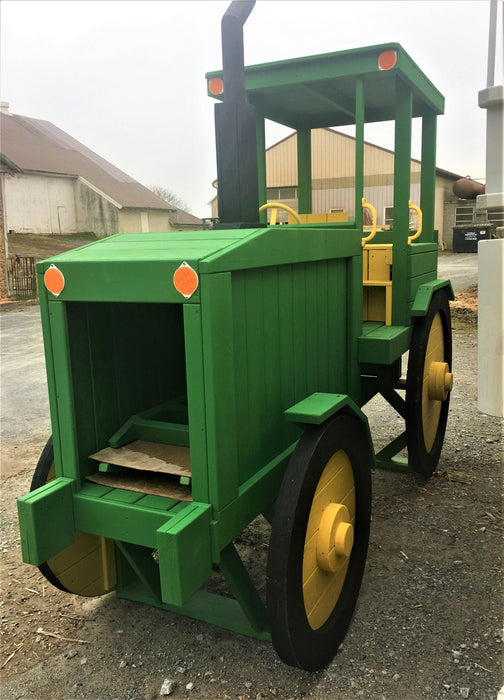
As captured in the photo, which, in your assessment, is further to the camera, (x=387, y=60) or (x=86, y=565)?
(x=387, y=60)

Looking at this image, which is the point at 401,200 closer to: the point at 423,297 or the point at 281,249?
the point at 423,297

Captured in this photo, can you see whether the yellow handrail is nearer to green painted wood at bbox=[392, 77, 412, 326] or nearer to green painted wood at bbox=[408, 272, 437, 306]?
green painted wood at bbox=[392, 77, 412, 326]

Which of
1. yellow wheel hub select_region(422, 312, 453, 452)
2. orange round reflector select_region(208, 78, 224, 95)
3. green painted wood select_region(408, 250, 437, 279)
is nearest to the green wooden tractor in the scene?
orange round reflector select_region(208, 78, 224, 95)

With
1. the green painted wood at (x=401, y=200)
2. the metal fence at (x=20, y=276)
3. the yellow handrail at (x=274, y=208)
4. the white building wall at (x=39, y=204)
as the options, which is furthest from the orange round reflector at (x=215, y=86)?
the white building wall at (x=39, y=204)

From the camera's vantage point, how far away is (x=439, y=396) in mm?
4109

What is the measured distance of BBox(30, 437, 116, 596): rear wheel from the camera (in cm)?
254

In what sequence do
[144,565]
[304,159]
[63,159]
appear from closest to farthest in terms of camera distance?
1. [144,565]
2. [304,159]
3. [63,159]

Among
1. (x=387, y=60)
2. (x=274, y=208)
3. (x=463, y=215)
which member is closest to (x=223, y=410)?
(x=274, y=208)

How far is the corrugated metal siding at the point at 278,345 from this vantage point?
215 cm

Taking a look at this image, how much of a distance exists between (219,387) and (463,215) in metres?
31.9

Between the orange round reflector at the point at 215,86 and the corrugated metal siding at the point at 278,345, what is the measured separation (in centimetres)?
128

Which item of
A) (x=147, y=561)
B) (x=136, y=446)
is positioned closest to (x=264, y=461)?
(x=136, y=446)

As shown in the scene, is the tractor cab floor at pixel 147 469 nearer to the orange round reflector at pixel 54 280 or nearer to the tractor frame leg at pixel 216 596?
the tractor frame leg at pixel 216 596

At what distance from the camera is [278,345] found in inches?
94.1
